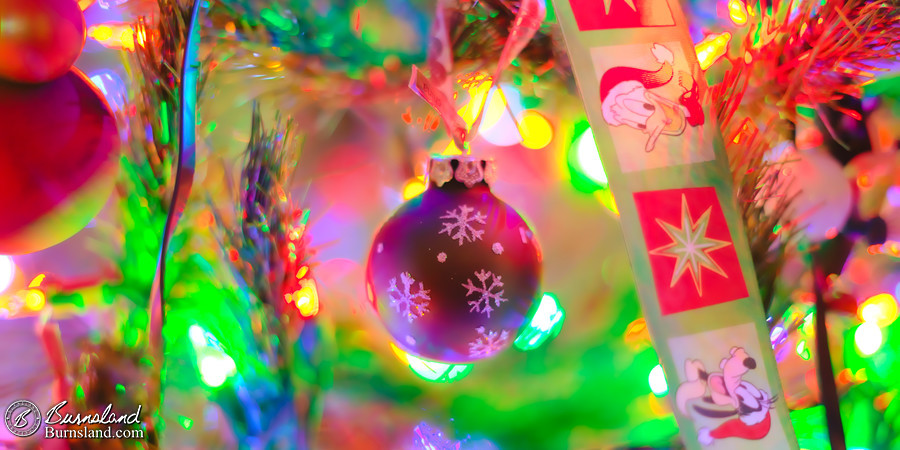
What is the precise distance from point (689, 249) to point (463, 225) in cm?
25

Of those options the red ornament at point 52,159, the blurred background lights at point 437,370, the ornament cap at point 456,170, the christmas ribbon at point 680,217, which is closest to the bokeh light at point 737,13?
the christmas ribbon at point 680,217

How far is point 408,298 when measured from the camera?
2.22 feet

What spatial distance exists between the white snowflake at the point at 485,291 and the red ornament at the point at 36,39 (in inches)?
21.9

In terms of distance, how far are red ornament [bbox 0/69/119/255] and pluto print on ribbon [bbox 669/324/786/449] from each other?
709mm

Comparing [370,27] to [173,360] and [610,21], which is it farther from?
[173,360]

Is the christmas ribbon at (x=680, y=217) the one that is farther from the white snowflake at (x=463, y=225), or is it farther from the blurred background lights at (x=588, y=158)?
the blurred background lights at (x=588, y=158)

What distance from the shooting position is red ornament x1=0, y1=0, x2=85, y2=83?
65 cm

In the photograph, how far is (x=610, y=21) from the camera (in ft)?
2.07

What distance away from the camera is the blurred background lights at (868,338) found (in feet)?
2.91

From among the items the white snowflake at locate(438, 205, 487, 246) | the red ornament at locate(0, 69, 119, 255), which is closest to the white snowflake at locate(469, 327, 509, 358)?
the white snowflake at locate(438, 205, 487, 246)

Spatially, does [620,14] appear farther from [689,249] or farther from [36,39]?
[36,39]

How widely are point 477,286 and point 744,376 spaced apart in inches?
11.5

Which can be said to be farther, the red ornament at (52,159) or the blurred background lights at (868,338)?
the blurred background lights at (868,338)

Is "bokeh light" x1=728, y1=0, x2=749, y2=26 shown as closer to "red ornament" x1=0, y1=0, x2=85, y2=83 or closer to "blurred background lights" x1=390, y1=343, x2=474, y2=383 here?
"blurred background lights" x1=390, y1=343, x2=474, y2=383
